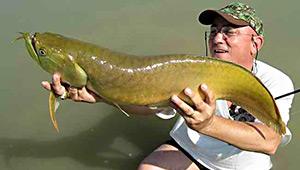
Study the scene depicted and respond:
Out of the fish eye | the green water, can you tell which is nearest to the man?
the fish eye

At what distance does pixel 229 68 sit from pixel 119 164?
1.70m

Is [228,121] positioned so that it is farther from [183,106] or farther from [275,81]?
[275,81]

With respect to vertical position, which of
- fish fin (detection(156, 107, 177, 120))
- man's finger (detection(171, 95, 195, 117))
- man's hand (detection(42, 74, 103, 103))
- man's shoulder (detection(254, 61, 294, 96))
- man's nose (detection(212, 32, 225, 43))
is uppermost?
man's nose (detection(212, 32, 225, 43))

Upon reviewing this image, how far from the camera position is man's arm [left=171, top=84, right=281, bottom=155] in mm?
1844

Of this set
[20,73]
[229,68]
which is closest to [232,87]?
[229,68]

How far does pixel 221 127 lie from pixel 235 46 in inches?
24.1

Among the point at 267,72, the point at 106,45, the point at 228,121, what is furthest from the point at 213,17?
the point at 106,45

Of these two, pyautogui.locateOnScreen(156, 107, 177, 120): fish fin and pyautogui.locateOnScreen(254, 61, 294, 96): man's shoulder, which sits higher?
pyautogui.locateOnScreen(254, 61, 294, 96): man's shoulder

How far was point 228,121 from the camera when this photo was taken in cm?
202

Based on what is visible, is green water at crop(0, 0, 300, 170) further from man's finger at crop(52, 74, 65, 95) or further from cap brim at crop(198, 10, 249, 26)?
man's finger at crop(52, 74, 65, 95)

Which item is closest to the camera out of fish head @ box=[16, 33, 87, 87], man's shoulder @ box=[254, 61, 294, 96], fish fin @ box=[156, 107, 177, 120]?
fish head @ box=[16, 33, 87, 87]

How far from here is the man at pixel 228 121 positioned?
78.6 inches

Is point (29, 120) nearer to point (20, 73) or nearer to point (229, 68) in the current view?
point (20, 73)

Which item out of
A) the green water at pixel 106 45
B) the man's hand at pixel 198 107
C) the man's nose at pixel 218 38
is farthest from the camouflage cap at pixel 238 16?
the green water at pixel 106 45
